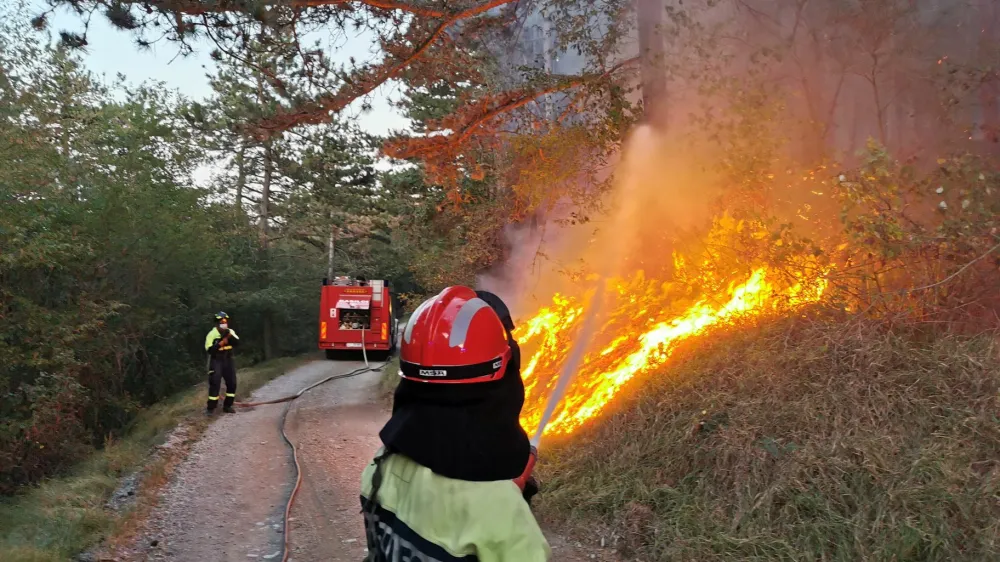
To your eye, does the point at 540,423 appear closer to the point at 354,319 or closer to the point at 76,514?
the point at 76,514

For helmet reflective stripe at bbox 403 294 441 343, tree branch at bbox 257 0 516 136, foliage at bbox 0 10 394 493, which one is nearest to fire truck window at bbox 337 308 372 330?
foliage at bbox 0 10 394 493

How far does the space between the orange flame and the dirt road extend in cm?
209

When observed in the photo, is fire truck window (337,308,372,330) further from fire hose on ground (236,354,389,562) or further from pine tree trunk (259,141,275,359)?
pine tree trunk (259,141,275,359)

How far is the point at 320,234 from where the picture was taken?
30.2m

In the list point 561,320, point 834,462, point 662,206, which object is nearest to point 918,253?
point 834,462

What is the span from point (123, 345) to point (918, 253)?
72.1 feet

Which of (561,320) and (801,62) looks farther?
(561,320)

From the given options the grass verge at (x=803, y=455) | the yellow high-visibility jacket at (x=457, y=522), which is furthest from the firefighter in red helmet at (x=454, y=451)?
the grass verge at (x=803, y=455)

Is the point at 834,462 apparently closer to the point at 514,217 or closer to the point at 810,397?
the point at 810,397

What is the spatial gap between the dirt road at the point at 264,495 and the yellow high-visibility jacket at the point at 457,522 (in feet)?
12.7

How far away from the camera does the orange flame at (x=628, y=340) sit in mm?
6855

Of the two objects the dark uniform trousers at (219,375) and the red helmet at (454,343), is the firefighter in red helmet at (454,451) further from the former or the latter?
the dark uniform trousers at (219,375)

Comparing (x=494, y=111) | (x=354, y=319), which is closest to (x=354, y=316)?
(x=354, y=319)

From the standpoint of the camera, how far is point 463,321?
1.68 m
